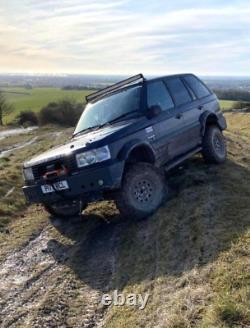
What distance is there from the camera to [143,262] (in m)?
5.09

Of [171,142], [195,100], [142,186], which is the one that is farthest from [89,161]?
[195,100]

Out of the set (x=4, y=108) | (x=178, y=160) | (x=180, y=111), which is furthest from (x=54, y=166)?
(x=4, y=108)

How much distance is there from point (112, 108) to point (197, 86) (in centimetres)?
222

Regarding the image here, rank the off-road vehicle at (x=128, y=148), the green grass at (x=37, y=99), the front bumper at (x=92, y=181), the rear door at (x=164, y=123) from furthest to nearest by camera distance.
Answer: the green grass at (x=37, y=99)
the rear door at (x=164, y=123)
the off-road vehicle at (x=128, y=148)
the front bumper at (x=92, y=181)

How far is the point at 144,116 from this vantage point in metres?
6.56

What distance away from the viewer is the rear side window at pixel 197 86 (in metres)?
8.16

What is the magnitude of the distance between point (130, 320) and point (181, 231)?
5.92ft

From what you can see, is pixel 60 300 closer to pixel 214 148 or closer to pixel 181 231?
pixel 181 231

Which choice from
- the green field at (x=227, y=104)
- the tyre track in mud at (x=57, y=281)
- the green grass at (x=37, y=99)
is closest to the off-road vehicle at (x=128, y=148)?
the tyre track in mud at (x=57, y=281)

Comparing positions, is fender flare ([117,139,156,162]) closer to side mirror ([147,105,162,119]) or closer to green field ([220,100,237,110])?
side mirror ([147,105,162,119])

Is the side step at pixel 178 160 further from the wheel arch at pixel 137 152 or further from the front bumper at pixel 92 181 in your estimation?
the front bumper at pixel 92 181

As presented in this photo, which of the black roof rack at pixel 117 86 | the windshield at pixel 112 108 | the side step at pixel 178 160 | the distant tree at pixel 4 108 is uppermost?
the distant tree at pixel 4 108

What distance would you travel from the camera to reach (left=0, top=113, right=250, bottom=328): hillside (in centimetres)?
395

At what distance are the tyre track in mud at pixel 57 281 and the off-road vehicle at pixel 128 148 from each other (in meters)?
0.61
